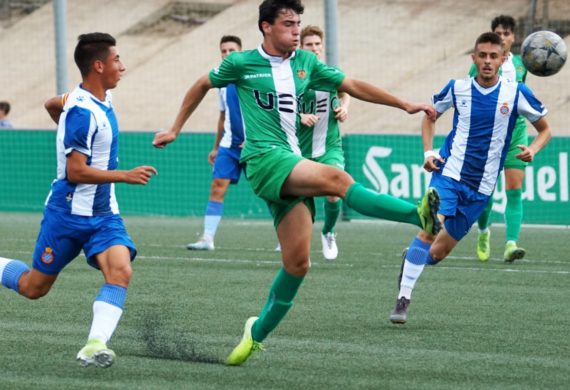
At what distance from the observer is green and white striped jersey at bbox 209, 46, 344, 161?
7531 mm

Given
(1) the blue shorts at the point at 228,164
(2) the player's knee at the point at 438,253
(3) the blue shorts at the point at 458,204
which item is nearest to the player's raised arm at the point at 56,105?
(3) the blue shorts at the point at 458,204

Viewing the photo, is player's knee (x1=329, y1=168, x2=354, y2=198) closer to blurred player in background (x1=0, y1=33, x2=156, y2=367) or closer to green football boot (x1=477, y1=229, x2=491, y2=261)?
blurred player in background (x1=0, y1=33, x2=156, y2=367)

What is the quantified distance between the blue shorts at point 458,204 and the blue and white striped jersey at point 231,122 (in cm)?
423

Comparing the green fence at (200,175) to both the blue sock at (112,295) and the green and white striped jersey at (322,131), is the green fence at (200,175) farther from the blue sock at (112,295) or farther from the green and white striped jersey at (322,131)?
the blue sock at (112,295)

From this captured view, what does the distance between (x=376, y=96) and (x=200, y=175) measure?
11.7 metres

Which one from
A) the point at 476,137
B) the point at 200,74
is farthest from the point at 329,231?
the point at 200,74

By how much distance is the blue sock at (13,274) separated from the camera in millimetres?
7688

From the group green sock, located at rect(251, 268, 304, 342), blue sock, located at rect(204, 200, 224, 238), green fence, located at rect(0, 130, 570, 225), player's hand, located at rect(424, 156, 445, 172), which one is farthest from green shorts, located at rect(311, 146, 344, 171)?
green fence, located at rect(0, 130, 570, 225)

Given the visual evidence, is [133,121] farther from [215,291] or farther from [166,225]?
[215,291]

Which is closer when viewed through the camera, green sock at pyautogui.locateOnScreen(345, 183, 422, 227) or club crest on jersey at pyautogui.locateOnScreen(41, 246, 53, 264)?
green sock at pyautogui.locateOnScreen(345, 183, 422, 227)

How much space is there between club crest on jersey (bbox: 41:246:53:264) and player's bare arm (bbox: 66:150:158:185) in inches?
17.0

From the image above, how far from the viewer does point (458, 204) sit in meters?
9.63

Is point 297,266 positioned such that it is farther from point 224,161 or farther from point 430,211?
point 224,161

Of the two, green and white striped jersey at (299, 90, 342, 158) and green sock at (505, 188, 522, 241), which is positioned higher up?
green and white striped jersey at (299, 90, 342, 158)
